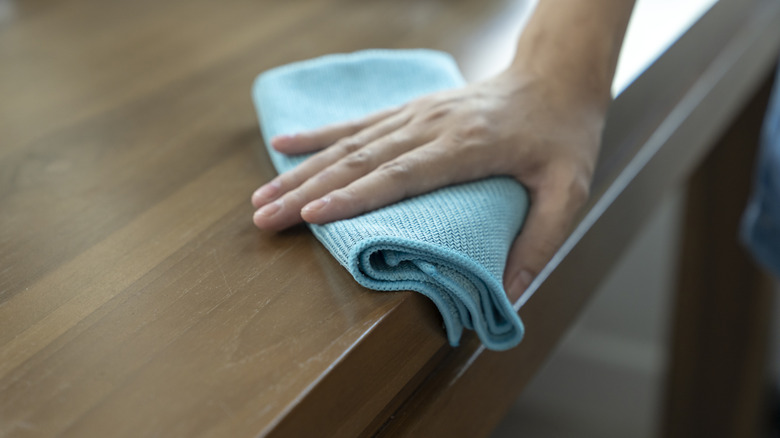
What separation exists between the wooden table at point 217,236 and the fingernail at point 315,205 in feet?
0.07

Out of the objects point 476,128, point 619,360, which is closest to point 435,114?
point 476,128

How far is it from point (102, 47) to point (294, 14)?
18 cm

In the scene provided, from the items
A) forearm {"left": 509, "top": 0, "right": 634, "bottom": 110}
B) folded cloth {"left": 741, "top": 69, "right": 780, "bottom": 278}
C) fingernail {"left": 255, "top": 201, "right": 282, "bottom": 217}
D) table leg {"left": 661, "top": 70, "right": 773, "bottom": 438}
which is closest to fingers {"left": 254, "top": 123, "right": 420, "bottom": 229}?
fingernail {"left": 255, "top": 201, "right": 282, "bottom": 217}

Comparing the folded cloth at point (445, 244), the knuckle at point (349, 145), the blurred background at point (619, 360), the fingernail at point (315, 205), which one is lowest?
the blurred background at point (619, 360)

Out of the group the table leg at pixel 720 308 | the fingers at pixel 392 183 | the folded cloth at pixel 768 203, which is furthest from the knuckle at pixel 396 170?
the table leg at pixel 720 308

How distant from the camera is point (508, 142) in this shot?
0.45 metres

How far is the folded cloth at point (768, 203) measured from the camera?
66 cm

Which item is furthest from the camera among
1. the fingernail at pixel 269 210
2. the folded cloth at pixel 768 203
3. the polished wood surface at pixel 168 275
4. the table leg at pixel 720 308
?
the table leg at pixel 720 308

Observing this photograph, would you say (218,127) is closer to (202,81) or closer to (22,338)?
(202,81)

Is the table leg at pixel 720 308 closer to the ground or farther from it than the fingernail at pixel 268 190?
closer to the ground

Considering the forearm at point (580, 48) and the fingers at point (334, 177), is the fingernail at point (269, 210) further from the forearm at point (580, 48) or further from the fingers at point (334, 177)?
the forearm at point (580, 48)

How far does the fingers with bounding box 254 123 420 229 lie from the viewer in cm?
41

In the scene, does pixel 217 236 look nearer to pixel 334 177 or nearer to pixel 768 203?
pixel 334 177

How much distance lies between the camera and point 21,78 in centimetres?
62
